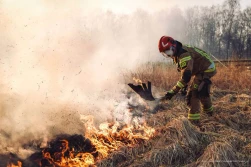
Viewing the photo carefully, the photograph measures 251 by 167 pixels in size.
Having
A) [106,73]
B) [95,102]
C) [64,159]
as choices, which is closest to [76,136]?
[64,159]

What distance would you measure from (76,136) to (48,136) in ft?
1.87

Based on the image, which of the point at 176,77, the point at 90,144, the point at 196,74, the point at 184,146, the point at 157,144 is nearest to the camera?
the point at 184,146

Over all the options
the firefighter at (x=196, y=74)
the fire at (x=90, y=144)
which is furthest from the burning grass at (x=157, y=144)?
the firefighter at (x=196, y=74)

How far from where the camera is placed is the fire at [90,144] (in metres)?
4.87

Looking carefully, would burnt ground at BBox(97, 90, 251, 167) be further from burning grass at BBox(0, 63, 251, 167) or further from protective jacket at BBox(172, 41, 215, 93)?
protective jacket at BBox(172, 41, 215, 93)

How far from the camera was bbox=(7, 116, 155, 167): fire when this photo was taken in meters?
4.87

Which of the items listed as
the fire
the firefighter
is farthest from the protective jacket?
the fire

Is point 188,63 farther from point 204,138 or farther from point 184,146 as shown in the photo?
point 184,146

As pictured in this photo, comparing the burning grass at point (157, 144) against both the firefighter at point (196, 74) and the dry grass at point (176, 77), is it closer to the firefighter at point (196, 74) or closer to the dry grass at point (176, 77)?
the firefighter at point (196, 74)

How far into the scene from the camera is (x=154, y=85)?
10664 millimetres

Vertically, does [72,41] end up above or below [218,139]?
above

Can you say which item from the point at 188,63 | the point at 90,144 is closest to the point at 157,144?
the point at 90,144

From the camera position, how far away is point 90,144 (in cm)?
545

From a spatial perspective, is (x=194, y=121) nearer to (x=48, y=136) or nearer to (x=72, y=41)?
(x=48, y=136)
